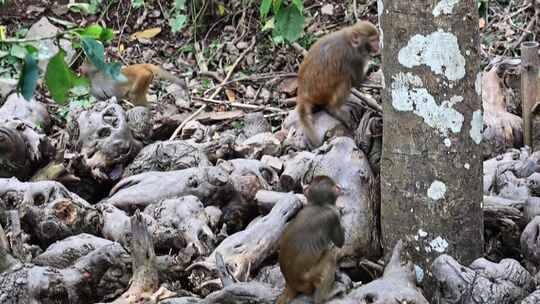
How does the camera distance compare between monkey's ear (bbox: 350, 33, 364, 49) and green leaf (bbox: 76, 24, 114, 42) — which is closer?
green leaf (bbox: 76, 24, 114, 42)

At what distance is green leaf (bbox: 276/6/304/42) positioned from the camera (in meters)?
6.90

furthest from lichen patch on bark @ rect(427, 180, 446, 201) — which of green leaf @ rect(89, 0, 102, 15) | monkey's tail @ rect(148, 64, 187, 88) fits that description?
green leaf @ rect(89, 0, 102, 15)

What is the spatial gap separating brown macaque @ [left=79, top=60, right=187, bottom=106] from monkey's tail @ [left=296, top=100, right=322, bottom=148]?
6.60 ft

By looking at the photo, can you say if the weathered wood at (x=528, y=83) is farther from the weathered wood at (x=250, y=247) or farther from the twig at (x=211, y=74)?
the twig at (x=211, y=74)

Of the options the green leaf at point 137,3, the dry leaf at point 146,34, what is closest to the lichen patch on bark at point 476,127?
the dry leaf at point 146,34

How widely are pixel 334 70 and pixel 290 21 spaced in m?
0.53

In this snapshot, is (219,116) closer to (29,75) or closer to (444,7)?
(444,7)

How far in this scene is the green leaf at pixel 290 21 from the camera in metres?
6.90

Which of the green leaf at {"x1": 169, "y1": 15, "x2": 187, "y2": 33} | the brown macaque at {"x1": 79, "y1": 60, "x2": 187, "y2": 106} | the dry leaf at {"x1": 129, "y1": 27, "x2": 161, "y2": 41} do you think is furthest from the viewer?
the dry leaf at {"x1": 129, "y1": 27, "x2": 161, "y2": 41}

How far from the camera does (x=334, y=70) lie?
6.91 m

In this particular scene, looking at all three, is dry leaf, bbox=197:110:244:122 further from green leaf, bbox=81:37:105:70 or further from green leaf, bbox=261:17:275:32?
green leaf, bbox=81:37:105:70

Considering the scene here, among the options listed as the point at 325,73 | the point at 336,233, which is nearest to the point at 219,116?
the point at 325,73

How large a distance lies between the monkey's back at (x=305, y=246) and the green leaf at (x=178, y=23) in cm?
534

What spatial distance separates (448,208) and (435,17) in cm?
94
